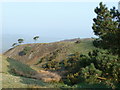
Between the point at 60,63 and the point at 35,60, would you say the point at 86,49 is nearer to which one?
the point at 60,63

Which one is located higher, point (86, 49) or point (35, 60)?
point (86, 49)

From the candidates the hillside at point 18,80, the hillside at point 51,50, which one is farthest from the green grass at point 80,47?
the hillside at point 18,80

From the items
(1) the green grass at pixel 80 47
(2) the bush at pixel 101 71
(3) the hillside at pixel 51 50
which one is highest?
(2) the bush at pixel 101 71

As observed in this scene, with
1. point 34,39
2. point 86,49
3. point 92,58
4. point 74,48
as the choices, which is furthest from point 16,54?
point 92,58

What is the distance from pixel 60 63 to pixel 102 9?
26.3m

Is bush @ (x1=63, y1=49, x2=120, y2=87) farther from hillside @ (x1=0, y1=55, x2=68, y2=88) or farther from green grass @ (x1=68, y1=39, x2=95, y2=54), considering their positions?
green grass @ (x1=68, y1=39, x2=95, y2=54)

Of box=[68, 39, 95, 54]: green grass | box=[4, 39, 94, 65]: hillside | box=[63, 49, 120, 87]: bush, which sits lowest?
box=[4, 39, 94, 65]: hillside

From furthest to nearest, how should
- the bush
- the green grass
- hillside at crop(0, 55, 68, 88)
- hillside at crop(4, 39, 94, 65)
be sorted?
hillside at crop(4, 39, 94, 65) → the green grass → the bush → hillside at crop(0, 55, 68, 88)

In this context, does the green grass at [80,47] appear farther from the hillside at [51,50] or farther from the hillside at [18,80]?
the hillside at [18,80]

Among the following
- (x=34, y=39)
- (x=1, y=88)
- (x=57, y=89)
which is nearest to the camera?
(x=1, y=88)

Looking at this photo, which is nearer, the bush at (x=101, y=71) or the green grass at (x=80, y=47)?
the bush at (x=101, y=71)

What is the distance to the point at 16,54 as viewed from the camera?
77.8 metres

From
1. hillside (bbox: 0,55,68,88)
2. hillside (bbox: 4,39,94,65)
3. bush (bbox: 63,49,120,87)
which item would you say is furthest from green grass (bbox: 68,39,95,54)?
bush (bbox: 63,49,120,87)

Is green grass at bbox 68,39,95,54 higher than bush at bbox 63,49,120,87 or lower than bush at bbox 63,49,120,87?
lower
